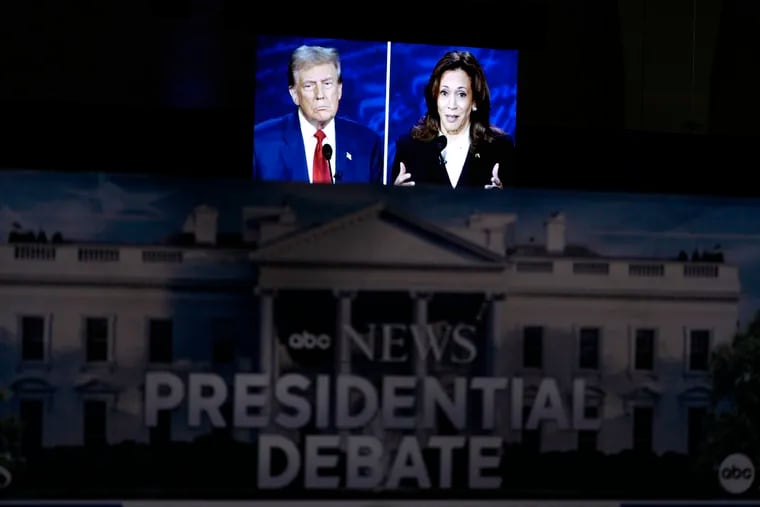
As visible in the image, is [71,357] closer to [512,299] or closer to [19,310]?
[19,310]

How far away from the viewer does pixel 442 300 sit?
2578 millimetres

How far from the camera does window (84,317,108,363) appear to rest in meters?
2.51

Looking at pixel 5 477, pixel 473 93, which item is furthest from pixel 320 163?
pixel 5 477

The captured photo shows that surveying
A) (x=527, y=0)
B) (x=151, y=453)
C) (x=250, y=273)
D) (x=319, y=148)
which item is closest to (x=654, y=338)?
(x=250, y=273)

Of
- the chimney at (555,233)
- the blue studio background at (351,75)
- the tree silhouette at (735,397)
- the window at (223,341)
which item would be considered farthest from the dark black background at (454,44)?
the window at (223,341)

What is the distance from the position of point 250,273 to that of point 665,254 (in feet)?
3.84

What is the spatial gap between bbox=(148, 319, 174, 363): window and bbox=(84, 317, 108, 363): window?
12 cm

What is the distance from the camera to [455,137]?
596 centimetres

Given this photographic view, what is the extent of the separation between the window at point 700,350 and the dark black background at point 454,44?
1.37ft

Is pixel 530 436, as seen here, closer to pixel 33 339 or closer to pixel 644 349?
pixel 644 349

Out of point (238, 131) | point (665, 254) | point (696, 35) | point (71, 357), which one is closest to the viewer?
point (71, 357)

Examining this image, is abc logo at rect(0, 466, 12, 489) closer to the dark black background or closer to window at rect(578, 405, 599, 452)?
the dark black background

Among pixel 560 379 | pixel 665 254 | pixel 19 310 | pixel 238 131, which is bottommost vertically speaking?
pixel 560 379

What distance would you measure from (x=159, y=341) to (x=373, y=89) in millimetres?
3753
